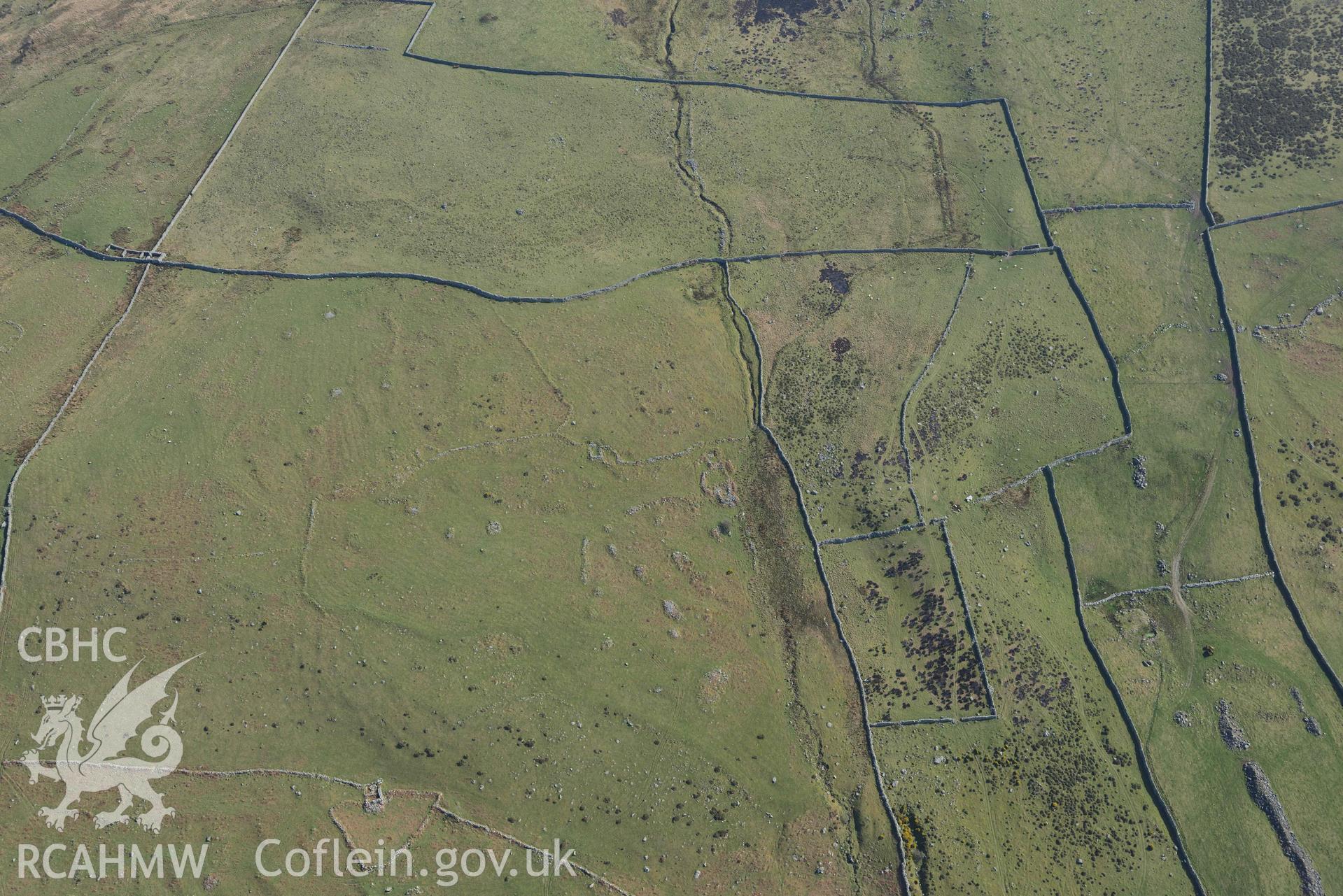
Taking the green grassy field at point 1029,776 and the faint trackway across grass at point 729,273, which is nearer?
the green grassy field at point 1029,776

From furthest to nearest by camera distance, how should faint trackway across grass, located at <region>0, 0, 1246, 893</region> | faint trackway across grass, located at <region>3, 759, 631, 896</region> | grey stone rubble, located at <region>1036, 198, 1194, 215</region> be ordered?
1. grey stone rubble, located at <region>1036, 198, 1194, 215</region>
2. faint trackway across grass, located at <region>0, 0, 1246, 893</region>
3. faint trackway across grass, located at <region>3, 759, 631, 896</region>

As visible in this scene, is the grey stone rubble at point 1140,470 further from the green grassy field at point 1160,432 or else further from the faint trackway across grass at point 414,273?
the faint trackway across grass at point 414,273

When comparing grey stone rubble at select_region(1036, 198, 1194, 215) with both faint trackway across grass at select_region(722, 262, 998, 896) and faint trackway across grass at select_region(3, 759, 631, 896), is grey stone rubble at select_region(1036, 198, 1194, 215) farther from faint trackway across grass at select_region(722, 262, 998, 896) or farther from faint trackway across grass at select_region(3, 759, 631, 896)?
faint trackway across grass at select_region(3, 759, 631, 896)

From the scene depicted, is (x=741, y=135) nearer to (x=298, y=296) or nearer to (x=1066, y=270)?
(x=1066, y=270)

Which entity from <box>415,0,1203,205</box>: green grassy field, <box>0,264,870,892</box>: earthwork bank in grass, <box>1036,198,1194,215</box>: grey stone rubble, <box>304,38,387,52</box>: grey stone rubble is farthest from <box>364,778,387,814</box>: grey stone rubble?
<box>1036,198,1194,215</box>: grey stone rubble

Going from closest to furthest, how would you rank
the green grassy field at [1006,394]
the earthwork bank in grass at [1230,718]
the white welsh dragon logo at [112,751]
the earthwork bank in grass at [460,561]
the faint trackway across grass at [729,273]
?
the white welsh dragon logo at [112,751] < the earthwork bank in grass at [460,561] < the earthwork bank in grass at [1230,718] < the faint trackway across grass at [729,273] < the green grassy field at [1006,394]

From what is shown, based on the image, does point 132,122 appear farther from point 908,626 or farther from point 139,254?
point 908,626

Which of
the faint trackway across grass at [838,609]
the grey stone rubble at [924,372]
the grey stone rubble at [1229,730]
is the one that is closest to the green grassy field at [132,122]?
the faint trackway across grass at [838,609]

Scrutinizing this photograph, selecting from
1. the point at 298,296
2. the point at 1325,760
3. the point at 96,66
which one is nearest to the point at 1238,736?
the point at 1325,760
